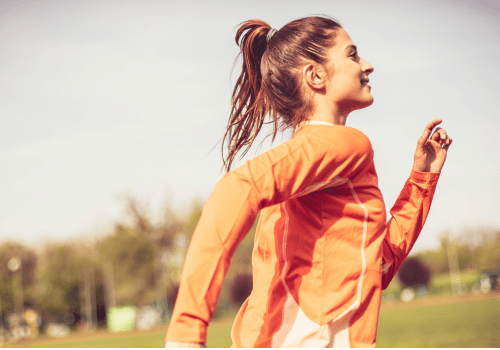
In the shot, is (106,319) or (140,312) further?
(106,319)

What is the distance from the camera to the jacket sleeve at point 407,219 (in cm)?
148

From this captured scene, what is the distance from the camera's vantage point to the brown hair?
1.36 m

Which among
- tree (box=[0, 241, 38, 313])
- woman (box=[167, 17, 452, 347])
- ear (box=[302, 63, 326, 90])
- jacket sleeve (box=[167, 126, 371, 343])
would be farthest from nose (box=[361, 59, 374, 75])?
tree (box=[0, 241, 38, 313])

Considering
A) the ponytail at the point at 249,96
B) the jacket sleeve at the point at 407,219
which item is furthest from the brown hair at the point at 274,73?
the jacket sleeve at the point at 407,219

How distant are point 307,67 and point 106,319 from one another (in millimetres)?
41960

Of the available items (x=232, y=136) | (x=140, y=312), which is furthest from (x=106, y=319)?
(x=232, y=136)

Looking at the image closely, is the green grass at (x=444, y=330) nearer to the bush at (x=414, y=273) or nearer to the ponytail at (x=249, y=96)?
the ponytail at (x=249, y=96)

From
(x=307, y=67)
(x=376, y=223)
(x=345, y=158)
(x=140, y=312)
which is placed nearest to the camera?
(x=345, y=158)

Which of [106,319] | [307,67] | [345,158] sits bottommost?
[106,319]

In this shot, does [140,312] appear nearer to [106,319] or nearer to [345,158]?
[106,319]

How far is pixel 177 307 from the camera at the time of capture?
0.84m

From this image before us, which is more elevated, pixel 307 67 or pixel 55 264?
pixel 307 67

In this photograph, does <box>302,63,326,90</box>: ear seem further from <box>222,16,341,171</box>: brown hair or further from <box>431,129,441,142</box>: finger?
<box>431,129,441,142</box>: finger

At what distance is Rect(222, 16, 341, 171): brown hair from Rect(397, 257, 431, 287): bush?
39.8 metres
